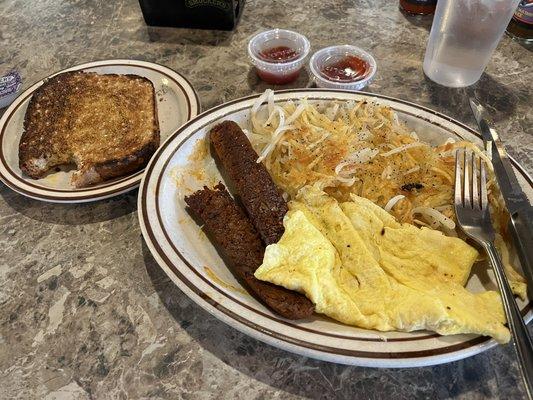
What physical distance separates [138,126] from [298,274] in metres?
1.43

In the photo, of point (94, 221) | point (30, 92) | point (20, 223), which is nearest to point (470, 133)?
point (94, 221)

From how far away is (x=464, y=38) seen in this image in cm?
271

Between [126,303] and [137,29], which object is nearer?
[126,303]

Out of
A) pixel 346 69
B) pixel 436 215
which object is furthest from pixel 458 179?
pixel 346 69

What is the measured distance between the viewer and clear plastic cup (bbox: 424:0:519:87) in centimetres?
254

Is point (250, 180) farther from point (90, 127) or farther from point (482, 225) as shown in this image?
point (90, 127)

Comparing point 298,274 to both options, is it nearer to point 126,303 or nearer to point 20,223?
point 126,303

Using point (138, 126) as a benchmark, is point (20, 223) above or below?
below

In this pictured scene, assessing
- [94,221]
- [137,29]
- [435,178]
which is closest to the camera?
[435,178]

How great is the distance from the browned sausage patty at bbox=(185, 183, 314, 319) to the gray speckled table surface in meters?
0.28

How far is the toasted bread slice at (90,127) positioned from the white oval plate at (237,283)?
0.34 m

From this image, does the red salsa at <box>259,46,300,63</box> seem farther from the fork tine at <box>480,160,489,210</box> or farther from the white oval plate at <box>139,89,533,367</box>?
the fork tine at <box>480,160,489,210</box>

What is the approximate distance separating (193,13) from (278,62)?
96cm

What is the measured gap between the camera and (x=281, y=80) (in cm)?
292
